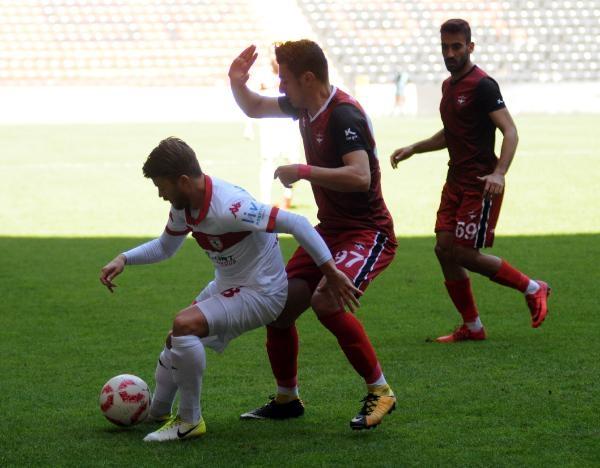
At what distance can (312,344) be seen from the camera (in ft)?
22.5

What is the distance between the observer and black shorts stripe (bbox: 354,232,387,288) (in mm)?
4934

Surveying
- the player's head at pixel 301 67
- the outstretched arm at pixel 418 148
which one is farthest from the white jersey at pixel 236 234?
the outstretched arm at pixel 418 148

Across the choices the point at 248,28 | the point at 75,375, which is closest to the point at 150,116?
the point at 248,28

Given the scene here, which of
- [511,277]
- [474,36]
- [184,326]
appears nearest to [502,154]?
[511,277]

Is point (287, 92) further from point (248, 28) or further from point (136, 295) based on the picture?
point (248, 28)

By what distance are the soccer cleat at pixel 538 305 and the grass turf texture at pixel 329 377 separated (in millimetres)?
151

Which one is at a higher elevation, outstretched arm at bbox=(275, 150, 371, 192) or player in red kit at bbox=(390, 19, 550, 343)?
outstretched arm at bbox=(275, 150, 371, 192)

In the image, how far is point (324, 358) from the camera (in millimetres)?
6434

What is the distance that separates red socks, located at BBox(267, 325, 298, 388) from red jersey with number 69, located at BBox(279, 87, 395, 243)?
50 centimetres

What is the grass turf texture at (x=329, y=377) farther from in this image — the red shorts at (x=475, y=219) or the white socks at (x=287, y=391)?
the red shorts at (x=475, y=219)

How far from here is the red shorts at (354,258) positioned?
4.94 m

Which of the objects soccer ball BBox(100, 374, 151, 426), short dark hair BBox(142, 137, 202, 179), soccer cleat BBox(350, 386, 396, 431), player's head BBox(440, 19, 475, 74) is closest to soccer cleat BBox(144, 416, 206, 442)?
soccer ball BBox(100, 374, 151, 426)

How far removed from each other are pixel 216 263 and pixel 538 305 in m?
2.51

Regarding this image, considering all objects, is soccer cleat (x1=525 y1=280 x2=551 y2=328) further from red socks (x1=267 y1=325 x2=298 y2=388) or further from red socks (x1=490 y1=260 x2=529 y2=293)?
red socks (x1=267 y1=325 x2=298 y2=388)
